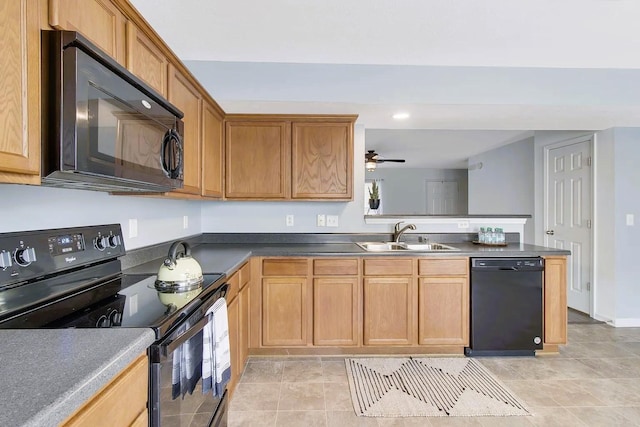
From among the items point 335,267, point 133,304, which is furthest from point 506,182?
point 133,304

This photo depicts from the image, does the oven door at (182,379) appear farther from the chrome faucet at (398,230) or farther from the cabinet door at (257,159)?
the chrome faucet at (398,230)

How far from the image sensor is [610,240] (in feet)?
11.0

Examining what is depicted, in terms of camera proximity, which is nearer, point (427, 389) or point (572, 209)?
point (427, 389)

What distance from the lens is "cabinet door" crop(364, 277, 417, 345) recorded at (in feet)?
8.50

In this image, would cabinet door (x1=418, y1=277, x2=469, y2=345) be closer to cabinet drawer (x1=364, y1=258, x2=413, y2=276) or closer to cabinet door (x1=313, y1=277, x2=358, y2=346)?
cabinet drawer (x1=364, y1=258, x2=413, y2=276)

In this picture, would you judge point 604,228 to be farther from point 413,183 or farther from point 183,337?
point 413,183

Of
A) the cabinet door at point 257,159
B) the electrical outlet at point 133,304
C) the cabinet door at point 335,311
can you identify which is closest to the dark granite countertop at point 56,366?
the electrical outlet at point 133,304

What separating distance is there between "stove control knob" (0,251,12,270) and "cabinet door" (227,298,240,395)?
104 cm

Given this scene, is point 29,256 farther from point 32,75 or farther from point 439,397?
point 439,397

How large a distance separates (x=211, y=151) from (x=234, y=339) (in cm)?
134

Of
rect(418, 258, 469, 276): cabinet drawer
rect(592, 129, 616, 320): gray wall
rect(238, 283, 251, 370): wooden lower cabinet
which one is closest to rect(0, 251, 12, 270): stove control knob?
rect(238, 283, 251, 370): wooden lower cabinet

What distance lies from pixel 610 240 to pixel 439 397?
2711mm

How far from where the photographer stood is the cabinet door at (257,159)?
2.80 meters

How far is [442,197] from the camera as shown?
850cm
